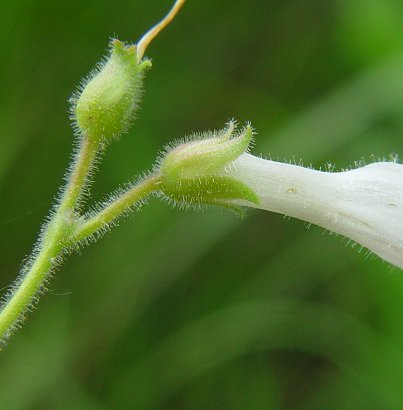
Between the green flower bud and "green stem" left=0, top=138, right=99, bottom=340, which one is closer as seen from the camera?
"green stem" left=0, top=138, right=99, bottom=340

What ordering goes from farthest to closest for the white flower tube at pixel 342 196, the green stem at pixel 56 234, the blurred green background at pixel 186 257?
the blurred green background at pixel 186 257 → the white flower tube at pixel 342 196 → the green stem at pixel 56 234

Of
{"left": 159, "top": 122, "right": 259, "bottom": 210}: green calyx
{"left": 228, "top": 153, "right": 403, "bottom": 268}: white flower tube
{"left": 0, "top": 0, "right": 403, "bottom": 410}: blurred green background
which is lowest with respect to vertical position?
{"left": 159, "top": 122, "right": 259, "bottom": 210}: green calyx

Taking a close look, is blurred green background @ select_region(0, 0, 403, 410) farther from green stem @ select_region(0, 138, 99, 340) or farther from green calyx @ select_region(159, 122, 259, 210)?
green stem @ select_region(0, 138, 99, 340)

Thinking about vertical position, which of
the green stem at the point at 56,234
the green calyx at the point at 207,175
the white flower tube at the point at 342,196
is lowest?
the green stem at the point at 56,234

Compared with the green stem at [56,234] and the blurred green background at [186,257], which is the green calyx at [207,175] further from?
the blurred green background at [186,257]

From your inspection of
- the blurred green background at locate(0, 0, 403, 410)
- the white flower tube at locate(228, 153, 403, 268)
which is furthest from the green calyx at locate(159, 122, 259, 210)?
the blurred green background at locate(0, 0, 403, 410)

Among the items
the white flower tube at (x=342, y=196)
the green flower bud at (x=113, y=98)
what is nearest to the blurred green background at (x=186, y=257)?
the white flower tube at (x=342, y=196)
